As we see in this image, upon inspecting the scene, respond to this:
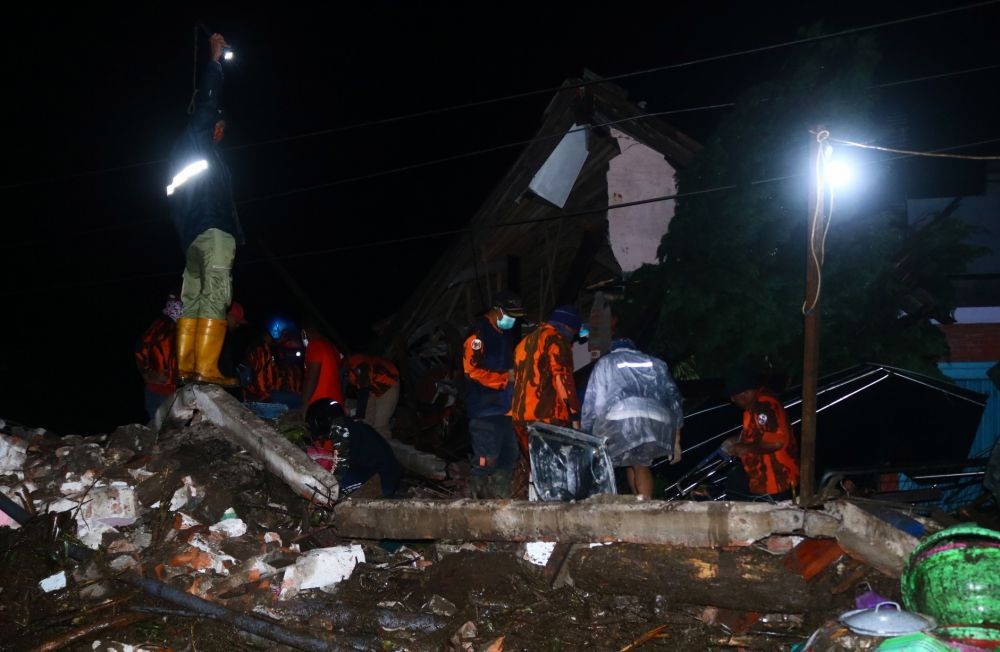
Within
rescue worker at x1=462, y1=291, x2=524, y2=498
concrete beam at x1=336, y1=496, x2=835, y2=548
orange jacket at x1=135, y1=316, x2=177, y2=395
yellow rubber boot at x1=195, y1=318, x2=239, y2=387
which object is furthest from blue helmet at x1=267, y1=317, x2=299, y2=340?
concrete beam at x1=336, y1=496, x2=835, y2=548

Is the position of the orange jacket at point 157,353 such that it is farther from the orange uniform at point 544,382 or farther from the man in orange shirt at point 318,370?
the orange uniform at point 544,382

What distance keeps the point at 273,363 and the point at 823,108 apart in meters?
6.46

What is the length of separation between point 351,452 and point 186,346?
5.24 ft

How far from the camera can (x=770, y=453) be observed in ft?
21.6

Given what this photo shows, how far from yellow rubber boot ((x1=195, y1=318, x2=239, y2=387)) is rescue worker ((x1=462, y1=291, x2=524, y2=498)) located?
6.70ft

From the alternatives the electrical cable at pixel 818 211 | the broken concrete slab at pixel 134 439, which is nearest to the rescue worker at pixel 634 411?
the electrical cable at pixel 818 211

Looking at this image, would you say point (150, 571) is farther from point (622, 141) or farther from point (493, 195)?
point (622, 141)

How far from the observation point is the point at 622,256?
469 inches

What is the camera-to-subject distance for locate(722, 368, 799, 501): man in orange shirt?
21.5ft

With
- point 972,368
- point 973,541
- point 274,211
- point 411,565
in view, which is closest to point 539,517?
point 411,565

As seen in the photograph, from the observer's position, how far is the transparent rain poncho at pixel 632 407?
670cm

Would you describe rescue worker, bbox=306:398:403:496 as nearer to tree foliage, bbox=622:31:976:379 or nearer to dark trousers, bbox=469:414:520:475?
dark trousers, bbox=469:414:520:475

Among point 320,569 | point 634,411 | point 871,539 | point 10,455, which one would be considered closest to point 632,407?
point 634,411

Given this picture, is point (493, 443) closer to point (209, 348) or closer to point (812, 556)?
point (209, 348)
